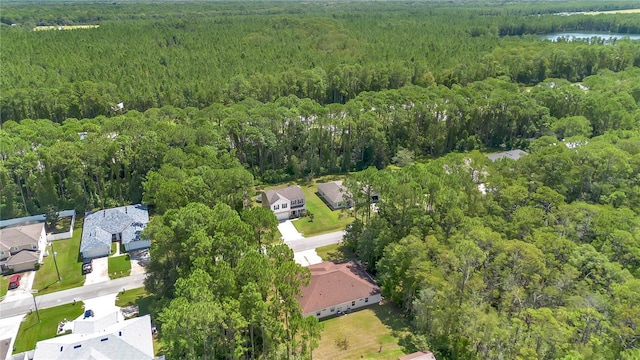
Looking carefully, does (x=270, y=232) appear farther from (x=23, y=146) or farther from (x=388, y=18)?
(x=388, y=18)

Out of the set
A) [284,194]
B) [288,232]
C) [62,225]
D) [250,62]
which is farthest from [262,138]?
[250,62]

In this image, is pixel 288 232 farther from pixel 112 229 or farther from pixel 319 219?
pixel 112 229

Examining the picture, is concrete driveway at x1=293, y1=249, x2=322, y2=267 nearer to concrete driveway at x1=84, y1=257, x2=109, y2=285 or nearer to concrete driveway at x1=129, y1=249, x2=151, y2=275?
concrete driveway at x1=129, y1=249, x2=151, y2=275

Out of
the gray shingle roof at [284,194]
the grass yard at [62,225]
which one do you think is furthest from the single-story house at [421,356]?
the grass yard at [62,225]

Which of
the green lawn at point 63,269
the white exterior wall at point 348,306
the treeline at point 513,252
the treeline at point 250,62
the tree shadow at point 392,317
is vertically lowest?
the tree shadow at point 392,317

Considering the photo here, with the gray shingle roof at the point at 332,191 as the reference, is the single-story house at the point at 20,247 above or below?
above

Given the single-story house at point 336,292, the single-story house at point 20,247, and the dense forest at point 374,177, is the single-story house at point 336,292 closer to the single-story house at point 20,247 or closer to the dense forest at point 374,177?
the dense forest at point 374,177

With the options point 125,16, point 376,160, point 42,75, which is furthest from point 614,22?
point 125,16
